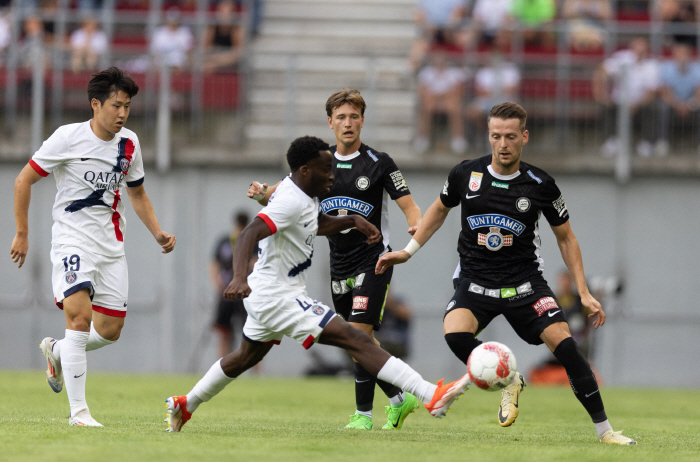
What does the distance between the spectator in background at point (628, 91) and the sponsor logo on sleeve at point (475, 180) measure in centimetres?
1086

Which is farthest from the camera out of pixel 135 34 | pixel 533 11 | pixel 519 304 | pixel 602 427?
pixel 135 34

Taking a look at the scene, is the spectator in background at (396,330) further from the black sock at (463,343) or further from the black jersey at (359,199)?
the black sock at (463,343)

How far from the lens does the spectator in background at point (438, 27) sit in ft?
60.0

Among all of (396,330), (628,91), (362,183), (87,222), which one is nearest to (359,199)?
(362,183)

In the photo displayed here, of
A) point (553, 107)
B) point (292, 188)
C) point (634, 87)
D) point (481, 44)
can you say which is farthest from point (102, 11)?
point (292, 188)

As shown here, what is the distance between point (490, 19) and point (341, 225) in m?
13.0

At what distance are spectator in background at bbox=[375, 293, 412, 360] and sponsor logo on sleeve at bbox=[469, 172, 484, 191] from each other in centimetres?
900

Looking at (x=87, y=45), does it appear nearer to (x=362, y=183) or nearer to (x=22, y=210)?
(x=22, y=210)

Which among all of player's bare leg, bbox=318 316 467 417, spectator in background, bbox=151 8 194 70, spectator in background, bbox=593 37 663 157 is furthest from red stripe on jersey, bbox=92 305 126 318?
spectator in background, bbox=593 37 663 157

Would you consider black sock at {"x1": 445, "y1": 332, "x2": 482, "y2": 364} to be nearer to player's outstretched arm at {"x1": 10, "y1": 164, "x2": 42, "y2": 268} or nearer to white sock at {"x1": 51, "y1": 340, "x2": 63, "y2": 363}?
white sock at {"x1": 51, "y1": 340, "x2": 63, "y2": 363}

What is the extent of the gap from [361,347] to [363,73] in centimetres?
1216

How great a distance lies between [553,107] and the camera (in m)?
17.5

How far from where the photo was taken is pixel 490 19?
61.8ft

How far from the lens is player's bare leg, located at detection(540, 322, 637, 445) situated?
679cm
